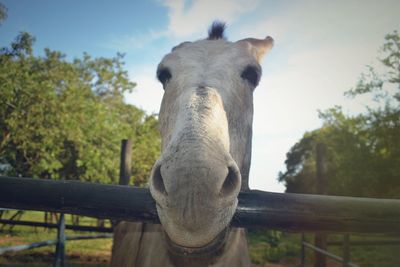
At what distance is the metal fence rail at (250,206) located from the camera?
1311 mm

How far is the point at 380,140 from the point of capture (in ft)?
65.9

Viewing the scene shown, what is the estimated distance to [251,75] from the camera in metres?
2.65

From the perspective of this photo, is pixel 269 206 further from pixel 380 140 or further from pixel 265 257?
pixel 380 140

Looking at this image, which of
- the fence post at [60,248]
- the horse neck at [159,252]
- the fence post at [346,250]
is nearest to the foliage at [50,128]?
the fence post at [60,248]

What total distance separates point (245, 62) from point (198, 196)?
165 cm

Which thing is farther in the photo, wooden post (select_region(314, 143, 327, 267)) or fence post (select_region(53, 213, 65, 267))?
wooden post (select_region(314, 143, 327, 267))

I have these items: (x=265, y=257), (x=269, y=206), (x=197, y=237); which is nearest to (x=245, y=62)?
(x=269, y=206)

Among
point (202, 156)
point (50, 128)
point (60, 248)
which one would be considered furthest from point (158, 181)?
point (50, 128)

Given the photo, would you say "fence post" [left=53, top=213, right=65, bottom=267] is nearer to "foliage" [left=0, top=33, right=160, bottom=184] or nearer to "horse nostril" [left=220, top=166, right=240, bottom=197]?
"horse nostril" [left=220, top=166, right=240, bottom=197]

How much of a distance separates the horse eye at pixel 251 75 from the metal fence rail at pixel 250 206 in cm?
146

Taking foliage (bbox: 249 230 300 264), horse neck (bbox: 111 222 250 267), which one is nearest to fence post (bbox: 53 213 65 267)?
horse neck (bbox: 111 222 250 267)

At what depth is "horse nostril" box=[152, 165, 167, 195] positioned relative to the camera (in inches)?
53.1

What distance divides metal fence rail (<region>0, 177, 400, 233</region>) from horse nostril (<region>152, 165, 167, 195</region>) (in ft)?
0.20

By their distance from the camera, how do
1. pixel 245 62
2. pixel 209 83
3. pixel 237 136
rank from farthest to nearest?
pixel 245 62
pixel 237 136
pixel 209 83
